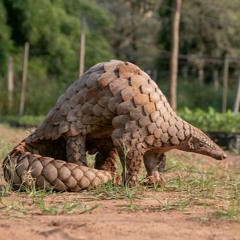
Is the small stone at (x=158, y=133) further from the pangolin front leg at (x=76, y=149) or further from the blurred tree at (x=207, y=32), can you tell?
the blurred tree at (x=207, y=32)

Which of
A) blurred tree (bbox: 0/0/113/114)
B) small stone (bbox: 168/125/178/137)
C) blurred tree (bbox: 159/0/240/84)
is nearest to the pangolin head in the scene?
small stone (bbox: 168/125/178/137)

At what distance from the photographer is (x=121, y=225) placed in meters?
3.88

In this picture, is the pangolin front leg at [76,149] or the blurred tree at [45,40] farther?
the blurred tree at [45,40]

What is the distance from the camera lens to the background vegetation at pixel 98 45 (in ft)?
83.9

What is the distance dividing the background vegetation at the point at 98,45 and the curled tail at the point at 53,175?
14.1m

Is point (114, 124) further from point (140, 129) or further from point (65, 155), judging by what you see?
point (65, 155)

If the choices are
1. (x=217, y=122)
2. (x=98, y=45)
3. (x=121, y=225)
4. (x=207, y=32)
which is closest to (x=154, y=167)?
(x=121, y=225)

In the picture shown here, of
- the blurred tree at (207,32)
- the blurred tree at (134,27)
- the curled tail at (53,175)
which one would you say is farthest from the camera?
the blurred tree at (134,27)

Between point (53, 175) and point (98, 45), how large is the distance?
23.6 m

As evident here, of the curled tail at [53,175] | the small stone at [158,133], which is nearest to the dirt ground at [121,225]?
the curled tail at [53,175]

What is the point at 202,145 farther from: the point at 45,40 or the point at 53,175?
the point at 45,40

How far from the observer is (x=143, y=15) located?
42625 mm

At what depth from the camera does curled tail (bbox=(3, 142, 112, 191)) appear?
5.27 m

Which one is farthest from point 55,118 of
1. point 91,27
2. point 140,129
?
point 91,27
